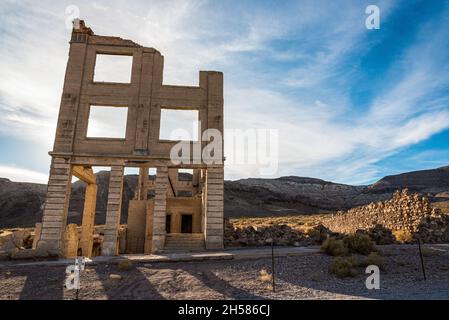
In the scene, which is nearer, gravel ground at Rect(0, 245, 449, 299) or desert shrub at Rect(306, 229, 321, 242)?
gravel ground at Rect(0, 245, 449, 299)

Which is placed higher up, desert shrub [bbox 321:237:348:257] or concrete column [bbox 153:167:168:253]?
concrete column [bbox 153:167:168:253]

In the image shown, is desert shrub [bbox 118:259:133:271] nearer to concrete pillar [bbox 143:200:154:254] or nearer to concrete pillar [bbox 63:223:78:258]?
concrete pillar [bbox 143:200:154:254]

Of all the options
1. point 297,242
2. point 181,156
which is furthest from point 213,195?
point 297,242

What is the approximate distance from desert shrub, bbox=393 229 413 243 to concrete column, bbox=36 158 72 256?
52.4ft

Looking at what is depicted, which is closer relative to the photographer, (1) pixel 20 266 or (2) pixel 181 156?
(1) pixel 20 266

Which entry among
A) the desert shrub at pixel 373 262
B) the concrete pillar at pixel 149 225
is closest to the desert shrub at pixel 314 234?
the desert shrub at pixel 373 262

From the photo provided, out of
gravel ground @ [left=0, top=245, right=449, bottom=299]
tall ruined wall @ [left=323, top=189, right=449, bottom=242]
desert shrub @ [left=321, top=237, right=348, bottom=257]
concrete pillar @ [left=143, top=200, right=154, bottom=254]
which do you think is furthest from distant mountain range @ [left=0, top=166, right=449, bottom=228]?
desert shrub @ [left=321, top=237, right=348, bottom=257]

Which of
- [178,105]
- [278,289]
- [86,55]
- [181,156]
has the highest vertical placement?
[86,55]

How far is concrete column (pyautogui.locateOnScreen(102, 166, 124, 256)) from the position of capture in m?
14.6

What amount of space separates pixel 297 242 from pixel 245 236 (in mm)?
2727

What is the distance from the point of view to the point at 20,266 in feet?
34.1
